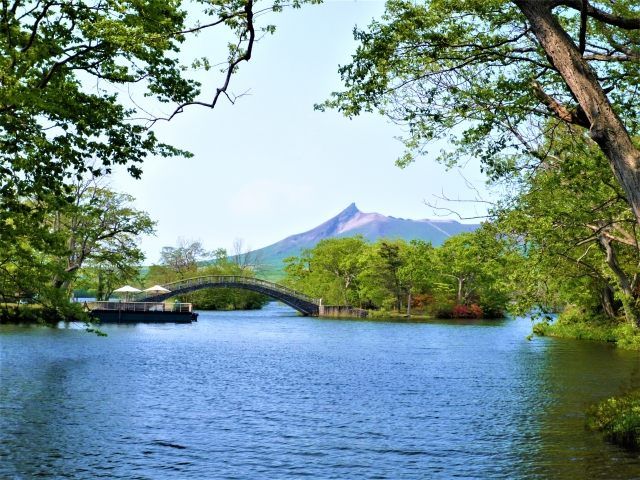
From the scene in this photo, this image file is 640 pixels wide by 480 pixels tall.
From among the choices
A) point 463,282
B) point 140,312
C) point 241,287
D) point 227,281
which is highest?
point 463,282

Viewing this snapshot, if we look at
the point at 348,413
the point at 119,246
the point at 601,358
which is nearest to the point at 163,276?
the point at 119,246

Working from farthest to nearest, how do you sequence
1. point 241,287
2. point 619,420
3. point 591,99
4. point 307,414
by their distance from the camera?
point 241,287
point 307,414
point 619,420
point 591,99

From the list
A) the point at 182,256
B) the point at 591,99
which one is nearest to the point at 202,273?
the point at 182,256

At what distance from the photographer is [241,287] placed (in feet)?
269

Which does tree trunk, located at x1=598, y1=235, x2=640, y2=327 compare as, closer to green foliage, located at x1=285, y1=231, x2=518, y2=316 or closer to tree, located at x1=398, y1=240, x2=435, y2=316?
green foliage, located at x1=285, y1=231, x2=518, y2=316

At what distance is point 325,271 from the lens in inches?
3831

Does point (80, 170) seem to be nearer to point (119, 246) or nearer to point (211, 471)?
point (211, 471)

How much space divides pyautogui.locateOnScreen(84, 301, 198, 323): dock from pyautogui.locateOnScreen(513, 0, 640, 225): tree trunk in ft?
192

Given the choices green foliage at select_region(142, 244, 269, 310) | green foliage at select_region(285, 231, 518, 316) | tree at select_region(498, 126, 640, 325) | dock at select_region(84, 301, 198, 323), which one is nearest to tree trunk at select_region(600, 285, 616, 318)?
tree at select_region(498, 126, 640, 325)

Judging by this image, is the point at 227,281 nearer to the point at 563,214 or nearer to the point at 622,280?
the point at 622,280

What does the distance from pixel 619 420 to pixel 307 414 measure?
24.7 ft

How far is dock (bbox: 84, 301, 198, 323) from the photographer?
6288cm

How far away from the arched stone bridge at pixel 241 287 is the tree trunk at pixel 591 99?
67498 millimetres

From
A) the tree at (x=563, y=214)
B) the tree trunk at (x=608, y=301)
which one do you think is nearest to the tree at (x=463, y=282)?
the tree trunk at (x=608, y=301)
